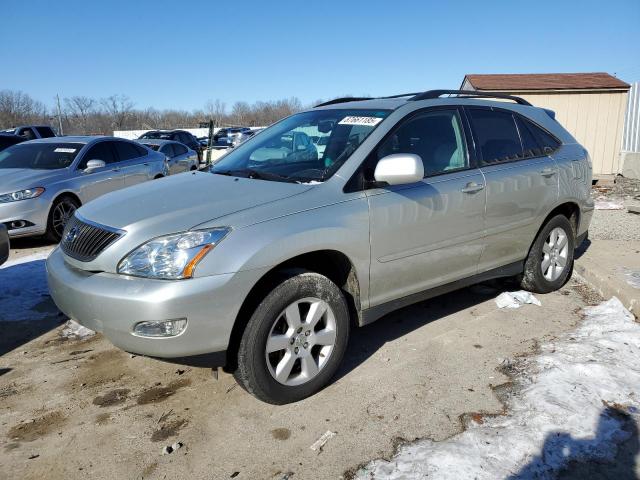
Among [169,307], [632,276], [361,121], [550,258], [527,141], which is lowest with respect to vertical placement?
[632,276]

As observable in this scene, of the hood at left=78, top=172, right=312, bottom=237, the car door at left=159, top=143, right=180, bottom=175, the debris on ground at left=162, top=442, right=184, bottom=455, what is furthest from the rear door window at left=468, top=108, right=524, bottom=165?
the car door at left=159, top=143, right=180, bottom=175

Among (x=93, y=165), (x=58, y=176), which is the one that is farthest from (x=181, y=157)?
(x=58, y=176)

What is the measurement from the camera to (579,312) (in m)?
4.67

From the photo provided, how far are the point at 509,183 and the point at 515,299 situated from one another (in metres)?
1.24

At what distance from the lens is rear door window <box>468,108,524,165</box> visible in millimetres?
4250

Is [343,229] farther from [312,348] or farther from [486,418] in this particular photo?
[486,418]

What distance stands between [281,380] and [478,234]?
1.95m

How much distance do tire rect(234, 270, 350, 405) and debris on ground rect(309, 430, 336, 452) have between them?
0.35 meters

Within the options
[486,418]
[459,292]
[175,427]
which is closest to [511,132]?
[459,292]

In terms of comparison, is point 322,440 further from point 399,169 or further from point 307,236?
point 399,169

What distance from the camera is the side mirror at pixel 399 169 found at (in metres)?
3.27

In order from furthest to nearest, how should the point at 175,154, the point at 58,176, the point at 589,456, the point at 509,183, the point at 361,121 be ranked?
1. the point at 175,154
2. the point at 58,176
3. the point at 509,183
4. the point at 361,121
5. the point at 589,456

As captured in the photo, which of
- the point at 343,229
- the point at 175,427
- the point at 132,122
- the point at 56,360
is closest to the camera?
the point at 175,427

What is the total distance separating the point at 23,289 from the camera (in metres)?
5.32
